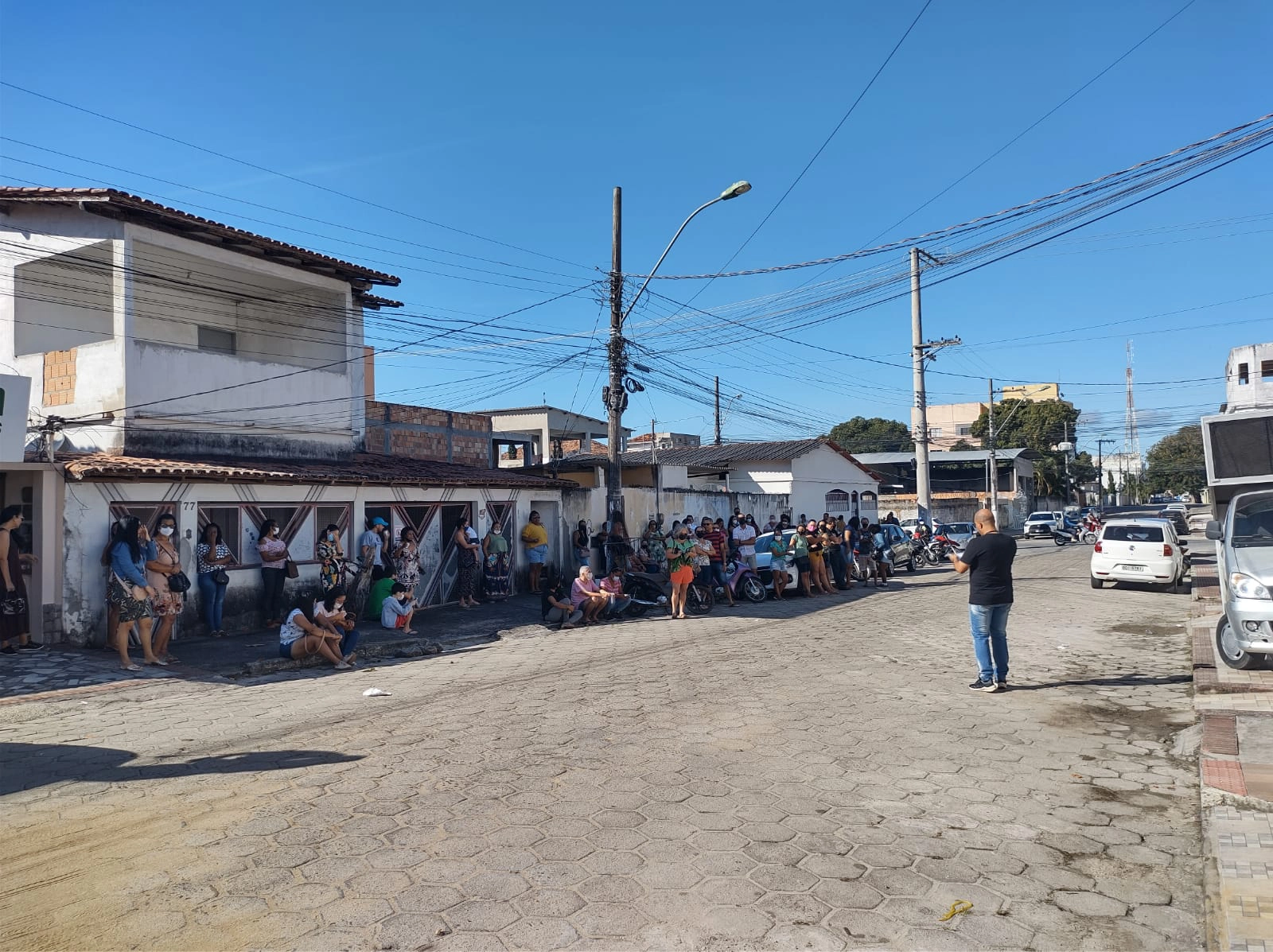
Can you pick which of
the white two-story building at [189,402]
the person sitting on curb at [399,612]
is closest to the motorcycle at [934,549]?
the white two-story building at [189,402]

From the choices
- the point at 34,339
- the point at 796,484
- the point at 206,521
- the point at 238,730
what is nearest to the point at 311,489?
the point at 206,521

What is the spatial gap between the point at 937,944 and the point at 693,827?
1.58 m

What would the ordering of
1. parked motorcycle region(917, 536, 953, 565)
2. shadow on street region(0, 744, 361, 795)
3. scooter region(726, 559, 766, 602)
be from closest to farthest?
shadow on street region(0, 744, 361, 795) → scooter region(726, 559, 766, 602) → parked motorcycle region(917, 536, 953, 565)

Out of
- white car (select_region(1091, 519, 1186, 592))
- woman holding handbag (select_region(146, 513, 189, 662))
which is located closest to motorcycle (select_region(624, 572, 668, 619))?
woman holding handbag (select_region(146, 513, 189, 662))

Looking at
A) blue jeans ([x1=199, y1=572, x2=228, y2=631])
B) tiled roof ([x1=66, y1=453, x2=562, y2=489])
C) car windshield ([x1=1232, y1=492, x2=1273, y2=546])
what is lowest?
blue jeans ([x1=199, y1=572, x2=228, y2=631])

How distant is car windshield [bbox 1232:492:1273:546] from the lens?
9.20m

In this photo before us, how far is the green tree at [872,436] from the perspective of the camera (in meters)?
77.0

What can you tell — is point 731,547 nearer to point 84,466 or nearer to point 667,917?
point 84,466

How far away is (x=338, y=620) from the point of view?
36.7ft

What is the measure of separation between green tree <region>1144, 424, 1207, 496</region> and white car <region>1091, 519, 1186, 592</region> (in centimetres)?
5673

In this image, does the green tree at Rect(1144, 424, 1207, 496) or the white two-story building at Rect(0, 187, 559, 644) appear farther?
the green tree at Rect(1144, 424, 1207, 496)

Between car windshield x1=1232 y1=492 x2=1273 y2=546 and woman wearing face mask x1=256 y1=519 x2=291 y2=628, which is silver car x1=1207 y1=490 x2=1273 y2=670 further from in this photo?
woman wearing face mask x1=256 y1=519 x2=291 y2=628

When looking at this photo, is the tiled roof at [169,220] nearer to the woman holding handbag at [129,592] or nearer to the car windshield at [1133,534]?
the woman holding handbag at [129,592]

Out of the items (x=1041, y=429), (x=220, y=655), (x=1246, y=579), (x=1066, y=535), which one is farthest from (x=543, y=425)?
(x=1041, y=429)
